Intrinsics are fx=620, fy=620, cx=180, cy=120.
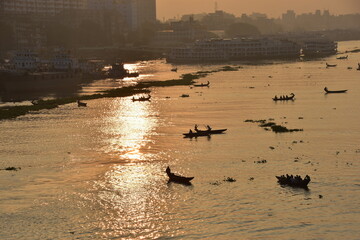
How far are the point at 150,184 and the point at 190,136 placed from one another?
54.0 ft

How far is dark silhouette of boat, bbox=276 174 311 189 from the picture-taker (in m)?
37.4

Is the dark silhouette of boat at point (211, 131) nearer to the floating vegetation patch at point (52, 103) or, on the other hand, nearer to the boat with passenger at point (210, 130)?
the boat with passenger at point (210, 130)

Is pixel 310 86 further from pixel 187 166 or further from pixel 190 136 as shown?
pixel 187 166

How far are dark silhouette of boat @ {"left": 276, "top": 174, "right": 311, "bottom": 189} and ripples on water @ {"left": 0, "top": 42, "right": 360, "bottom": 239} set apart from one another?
2.01 ft

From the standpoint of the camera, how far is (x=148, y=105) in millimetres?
82875

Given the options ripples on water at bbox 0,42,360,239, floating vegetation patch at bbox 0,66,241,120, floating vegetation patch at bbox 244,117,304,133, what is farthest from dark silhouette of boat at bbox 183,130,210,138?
floating vegetation patch at bbox 0,66,241,120

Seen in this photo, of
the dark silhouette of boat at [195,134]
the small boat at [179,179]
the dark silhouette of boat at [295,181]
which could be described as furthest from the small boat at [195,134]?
the dark silhouette of boat at [295,181]

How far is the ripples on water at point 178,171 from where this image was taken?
3212cm

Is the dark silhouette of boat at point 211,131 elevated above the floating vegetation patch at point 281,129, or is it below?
above

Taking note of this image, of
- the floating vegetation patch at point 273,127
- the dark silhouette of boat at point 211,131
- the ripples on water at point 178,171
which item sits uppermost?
the dark silhouette of boat at point 211,131

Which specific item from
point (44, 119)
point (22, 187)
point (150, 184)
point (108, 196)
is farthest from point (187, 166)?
point (44, 119)

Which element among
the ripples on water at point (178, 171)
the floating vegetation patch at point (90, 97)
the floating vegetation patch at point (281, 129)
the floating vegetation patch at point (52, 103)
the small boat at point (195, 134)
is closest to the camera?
the ripples on water at point (178, 171)

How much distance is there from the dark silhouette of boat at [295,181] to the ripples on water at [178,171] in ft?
2.01

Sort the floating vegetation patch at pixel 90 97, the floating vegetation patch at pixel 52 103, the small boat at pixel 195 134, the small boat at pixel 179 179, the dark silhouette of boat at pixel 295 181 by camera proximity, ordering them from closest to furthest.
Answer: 1. the dark silhouette of boat at pixel 295 181
2. the small boat at pixel 179 179
3. the small boat at pixel 195 134
4. the floating vegetation patch at pixel 52 103
5. the floating vegetation patch at pixel 90 97
